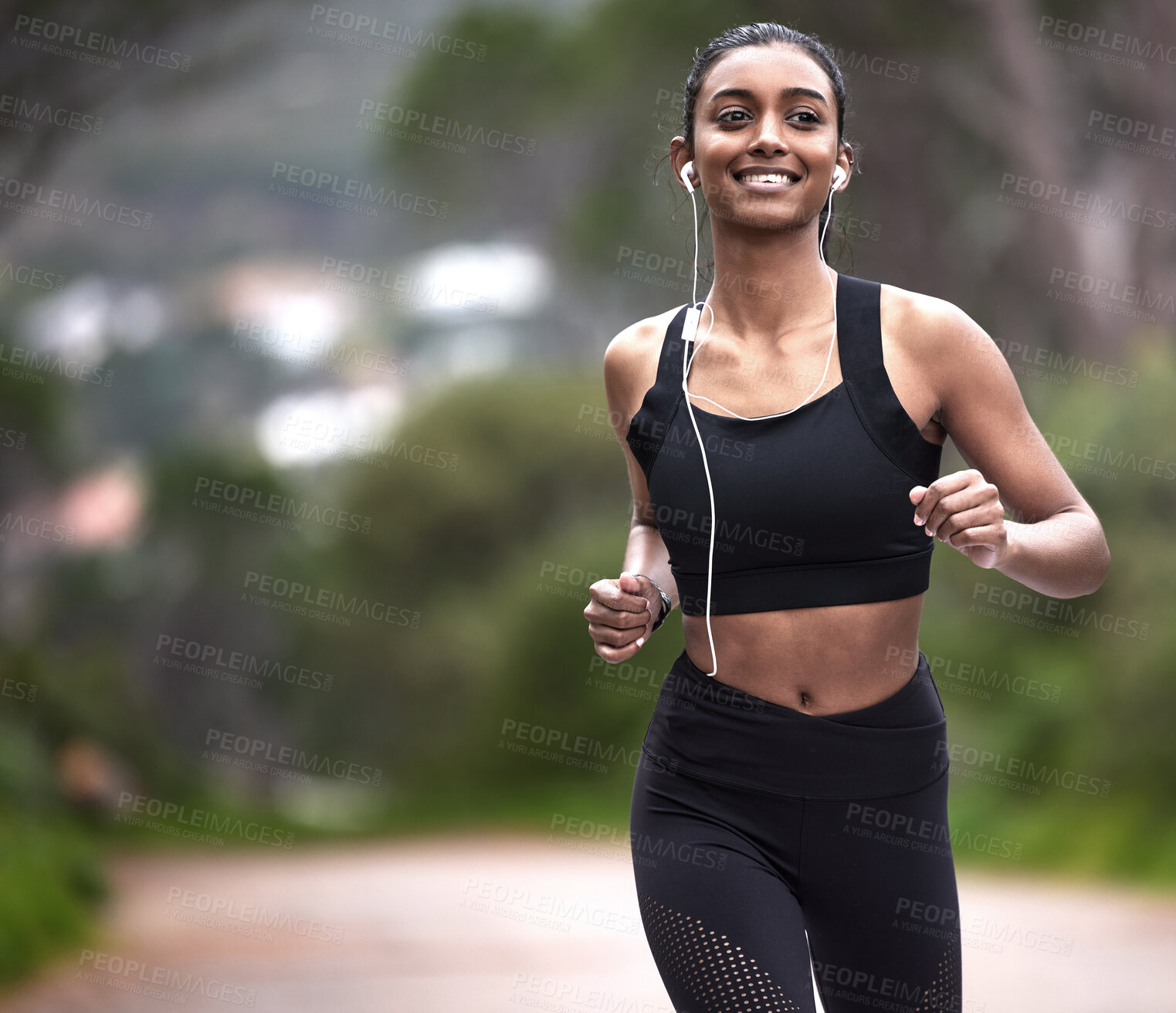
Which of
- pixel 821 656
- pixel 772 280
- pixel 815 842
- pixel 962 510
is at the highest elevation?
pixel 772 280

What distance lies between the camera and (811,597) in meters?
1.92

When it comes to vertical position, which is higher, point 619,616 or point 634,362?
point 634,362

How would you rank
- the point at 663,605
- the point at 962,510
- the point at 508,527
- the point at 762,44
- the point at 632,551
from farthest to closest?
the point at 508,527
the point at 632,551
the point at 663,605
the point at 762,44
the point at 962,510

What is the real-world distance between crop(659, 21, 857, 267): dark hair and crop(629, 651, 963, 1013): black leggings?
0.77 meters

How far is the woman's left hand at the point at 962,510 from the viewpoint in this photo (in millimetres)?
1619

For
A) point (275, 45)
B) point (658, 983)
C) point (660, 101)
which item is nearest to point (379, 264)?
point (275, 45)

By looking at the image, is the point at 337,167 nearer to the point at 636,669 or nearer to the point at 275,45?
the point at 275,45

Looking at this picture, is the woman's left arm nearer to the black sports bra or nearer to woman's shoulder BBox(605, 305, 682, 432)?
the black sports bra

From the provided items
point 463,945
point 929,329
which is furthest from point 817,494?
point 463,945

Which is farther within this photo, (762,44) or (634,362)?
(634,362)

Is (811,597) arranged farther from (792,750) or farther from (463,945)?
(463,945)

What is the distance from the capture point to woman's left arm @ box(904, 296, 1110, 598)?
6.15ft

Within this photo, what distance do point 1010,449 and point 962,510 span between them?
14.0 inches

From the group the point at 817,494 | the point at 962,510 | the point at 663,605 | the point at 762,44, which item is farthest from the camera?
the point at 663,605
